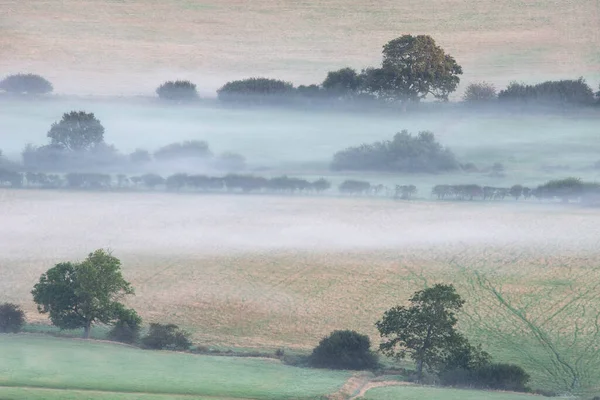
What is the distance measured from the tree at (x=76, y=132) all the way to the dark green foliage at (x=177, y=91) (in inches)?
330

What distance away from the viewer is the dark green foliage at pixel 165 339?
4766cm

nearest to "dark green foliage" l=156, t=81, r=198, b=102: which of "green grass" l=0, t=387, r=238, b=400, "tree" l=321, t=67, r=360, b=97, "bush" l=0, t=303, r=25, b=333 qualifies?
"tree" l=321, t=67, r=360, b=97

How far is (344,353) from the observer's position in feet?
153

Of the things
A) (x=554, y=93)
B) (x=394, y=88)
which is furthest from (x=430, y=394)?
(x=554, y=93)

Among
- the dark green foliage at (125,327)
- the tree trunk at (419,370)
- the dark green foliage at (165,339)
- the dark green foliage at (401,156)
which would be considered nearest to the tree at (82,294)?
the dark green foliage at (125,327)

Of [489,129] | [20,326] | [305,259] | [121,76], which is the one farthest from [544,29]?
[20,326]

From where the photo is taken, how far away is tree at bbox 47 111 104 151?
8125 centimetres

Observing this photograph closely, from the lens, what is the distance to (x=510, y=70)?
93.0 meters

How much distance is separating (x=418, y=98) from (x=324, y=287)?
3172cm

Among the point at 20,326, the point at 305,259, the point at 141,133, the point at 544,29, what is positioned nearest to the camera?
the point at 20,326

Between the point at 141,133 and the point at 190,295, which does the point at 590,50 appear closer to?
the point at 141,133

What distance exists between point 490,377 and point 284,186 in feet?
101

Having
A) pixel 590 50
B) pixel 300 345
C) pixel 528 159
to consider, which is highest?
pixel 590 50

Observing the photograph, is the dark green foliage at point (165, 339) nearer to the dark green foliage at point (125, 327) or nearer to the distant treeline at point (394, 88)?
the dark green foliage at point (125, 327)
